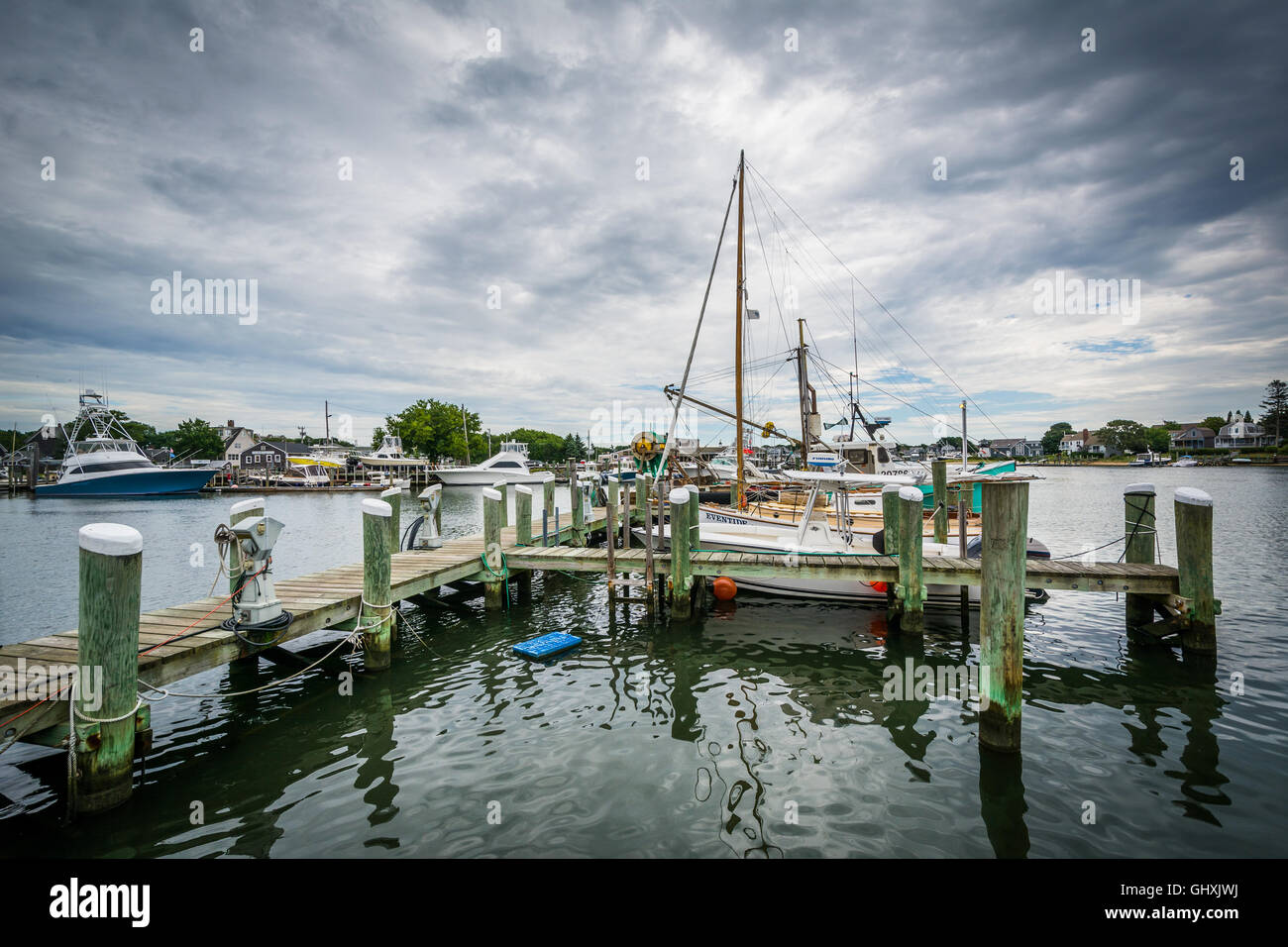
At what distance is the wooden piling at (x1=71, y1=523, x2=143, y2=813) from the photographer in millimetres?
4672

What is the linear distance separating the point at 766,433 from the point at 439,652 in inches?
610

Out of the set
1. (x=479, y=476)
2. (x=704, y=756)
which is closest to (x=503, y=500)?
(x=704, y=756)

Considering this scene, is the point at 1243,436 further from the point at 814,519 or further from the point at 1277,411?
the point at 814,519

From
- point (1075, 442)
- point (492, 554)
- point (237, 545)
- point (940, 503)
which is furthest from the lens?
point (1075, 442)

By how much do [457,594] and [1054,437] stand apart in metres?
165

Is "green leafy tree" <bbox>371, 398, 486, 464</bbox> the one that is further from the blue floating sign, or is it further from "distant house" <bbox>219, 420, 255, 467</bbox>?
the blue floating sign

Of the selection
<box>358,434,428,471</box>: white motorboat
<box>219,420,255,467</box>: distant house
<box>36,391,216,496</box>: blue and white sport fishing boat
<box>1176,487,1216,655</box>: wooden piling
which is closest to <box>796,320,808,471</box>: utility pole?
<box>1176,487,1216,655</box>: wooden piling

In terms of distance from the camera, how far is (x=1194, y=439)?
112 m

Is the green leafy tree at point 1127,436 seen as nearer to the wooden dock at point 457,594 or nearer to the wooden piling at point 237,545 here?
the wooden dock at point 457,594

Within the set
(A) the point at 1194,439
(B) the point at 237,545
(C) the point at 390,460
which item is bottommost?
(B) the point at 237,545

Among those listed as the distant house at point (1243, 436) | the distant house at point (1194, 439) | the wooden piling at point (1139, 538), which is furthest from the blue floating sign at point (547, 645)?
the distant house at point (1194, 439)

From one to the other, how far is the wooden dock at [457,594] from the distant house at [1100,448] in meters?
138
